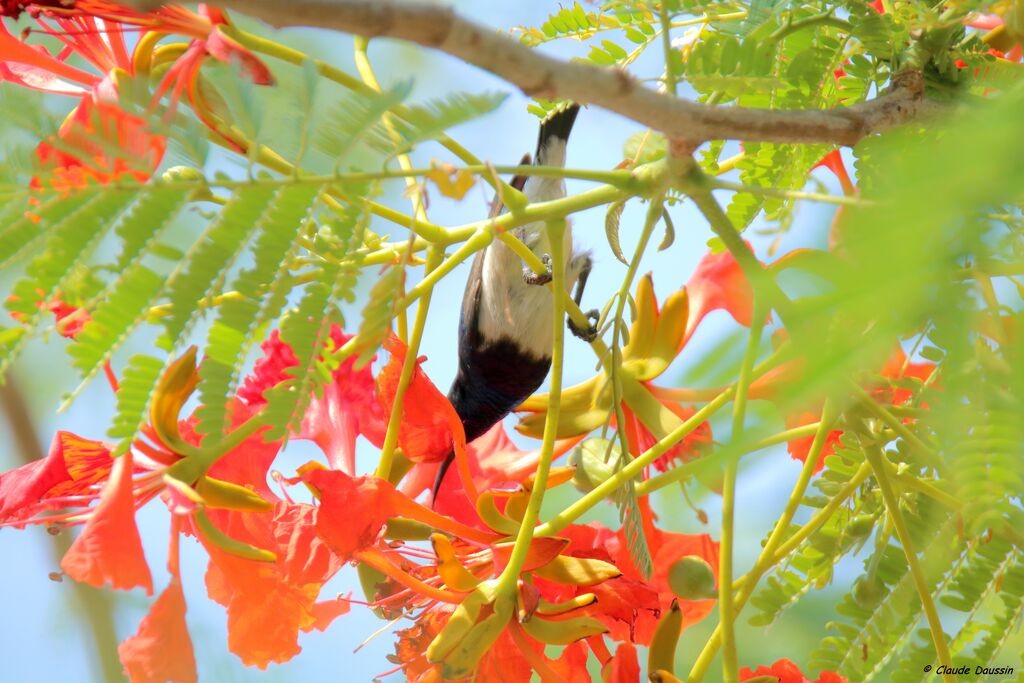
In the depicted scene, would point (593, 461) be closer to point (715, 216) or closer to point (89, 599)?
point (715, 216)

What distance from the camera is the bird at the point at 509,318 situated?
1709 millimetres

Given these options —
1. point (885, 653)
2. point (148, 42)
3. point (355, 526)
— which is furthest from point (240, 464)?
point (885, 653)

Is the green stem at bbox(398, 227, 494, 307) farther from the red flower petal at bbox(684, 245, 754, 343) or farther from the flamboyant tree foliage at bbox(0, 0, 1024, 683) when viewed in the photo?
the red flower petal at bbox(684, 245, 754, 343)

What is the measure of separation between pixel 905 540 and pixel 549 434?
298mm

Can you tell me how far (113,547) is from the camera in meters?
0.75

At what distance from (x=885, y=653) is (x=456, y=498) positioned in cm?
43

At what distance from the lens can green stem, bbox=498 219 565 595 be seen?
0.75 metres

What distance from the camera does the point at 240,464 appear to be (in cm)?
93

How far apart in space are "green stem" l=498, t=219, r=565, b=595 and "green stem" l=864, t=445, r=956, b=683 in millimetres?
245

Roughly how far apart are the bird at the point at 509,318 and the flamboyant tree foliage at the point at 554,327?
1.66 ft

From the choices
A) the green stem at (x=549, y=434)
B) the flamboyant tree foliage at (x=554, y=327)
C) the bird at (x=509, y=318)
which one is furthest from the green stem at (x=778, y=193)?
the bird at (x=509, y=318)

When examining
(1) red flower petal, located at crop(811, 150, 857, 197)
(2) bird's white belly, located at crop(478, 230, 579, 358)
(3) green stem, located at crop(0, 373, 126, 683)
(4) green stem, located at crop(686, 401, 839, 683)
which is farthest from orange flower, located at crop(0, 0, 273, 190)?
(3) green stem, located at crop(0, 373, 126, 683)

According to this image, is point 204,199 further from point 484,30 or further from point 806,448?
point 806,448

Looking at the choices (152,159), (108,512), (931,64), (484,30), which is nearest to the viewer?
(484,30)
